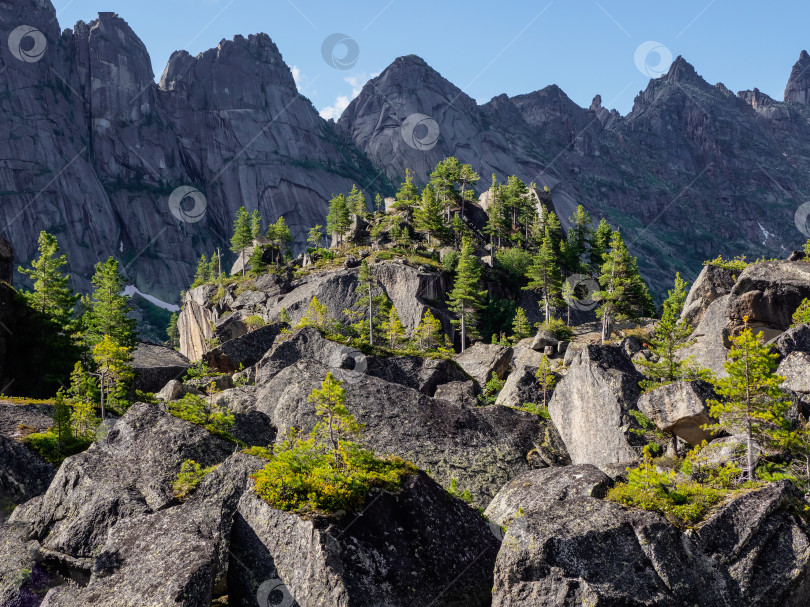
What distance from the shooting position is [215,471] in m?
14.3

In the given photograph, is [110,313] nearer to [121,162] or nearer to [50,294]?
[50,294]

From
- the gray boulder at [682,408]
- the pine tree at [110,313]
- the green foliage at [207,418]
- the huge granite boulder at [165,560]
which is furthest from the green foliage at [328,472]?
the pine tree at [110,313]

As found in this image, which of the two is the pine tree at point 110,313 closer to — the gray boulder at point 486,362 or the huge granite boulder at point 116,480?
the gray boulder at point 486,362

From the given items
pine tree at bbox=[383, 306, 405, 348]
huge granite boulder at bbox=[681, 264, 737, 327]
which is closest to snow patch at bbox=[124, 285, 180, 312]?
pine tree at bbox=[383, 306, 405, 348]

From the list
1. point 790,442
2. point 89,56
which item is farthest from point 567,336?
point 89,56

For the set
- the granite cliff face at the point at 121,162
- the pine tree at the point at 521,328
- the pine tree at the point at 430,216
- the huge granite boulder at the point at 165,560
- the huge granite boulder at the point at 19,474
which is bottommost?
the huge granite boulder at the point at 165,560

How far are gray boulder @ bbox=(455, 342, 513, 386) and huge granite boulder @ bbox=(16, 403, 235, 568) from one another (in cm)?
2705

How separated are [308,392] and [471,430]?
6.31 m

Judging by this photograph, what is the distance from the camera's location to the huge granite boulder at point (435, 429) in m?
19.7

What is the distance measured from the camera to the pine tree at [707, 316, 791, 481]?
1552cm

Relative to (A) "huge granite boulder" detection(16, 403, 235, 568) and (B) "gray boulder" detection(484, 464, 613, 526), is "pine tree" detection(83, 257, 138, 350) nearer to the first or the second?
(A) "huge granite boulder" detection(16, 403, 235, 568)

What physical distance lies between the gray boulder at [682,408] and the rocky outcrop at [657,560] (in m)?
6.93

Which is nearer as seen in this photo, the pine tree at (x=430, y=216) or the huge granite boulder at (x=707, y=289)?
the huge granite boulder at (x=707, y=289)

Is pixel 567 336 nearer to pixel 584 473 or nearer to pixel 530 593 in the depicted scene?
pixel 584 473
